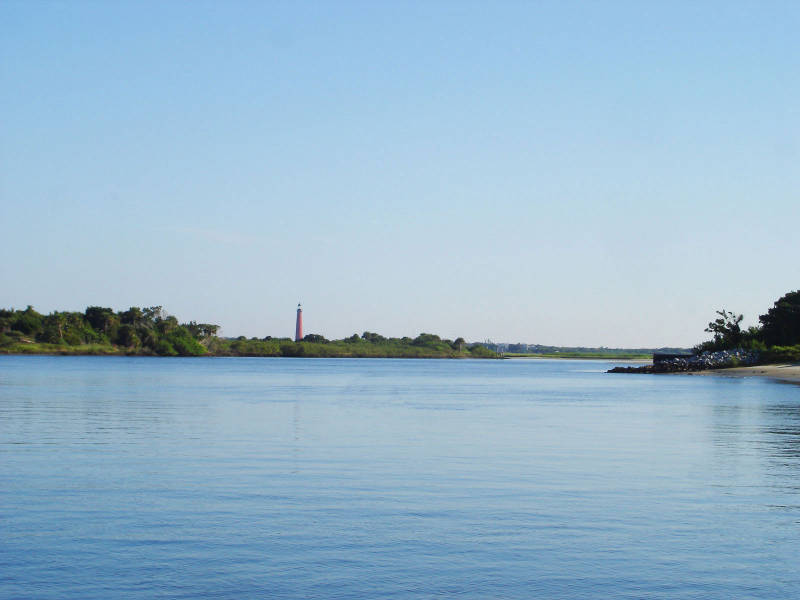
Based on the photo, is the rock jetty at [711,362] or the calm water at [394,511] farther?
→ the rock jetty at [711,362]

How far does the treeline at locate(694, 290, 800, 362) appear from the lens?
4043 inches

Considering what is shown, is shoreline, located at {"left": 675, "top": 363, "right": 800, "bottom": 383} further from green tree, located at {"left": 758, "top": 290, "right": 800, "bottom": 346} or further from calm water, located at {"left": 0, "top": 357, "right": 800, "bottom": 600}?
calm water, located at {"left": 0, "top": 357, "right": 800, "bottom": 600}

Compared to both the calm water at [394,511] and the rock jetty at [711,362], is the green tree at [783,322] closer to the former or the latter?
the rock jetty at [711,362]

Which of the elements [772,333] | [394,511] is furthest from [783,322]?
[394,511]

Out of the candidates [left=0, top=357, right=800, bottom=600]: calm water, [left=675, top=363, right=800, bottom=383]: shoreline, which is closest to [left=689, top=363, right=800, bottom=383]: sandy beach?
[left=675, top=363, right=800, bottom=383]: shoreline

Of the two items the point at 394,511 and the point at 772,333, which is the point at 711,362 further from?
the point at 394,511

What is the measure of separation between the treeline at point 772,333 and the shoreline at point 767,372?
8.55 feet

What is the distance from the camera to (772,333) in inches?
4326

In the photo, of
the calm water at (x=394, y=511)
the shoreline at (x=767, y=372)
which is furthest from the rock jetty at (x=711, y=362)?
the calm water at (x=394, y=511)

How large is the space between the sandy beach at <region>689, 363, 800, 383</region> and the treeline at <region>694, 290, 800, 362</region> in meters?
3.02

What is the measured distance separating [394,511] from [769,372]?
8563 cm

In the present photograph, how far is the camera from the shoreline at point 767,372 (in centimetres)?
8800

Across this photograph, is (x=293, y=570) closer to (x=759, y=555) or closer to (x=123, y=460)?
(x=759, y=555)

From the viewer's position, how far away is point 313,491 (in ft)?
60.2
